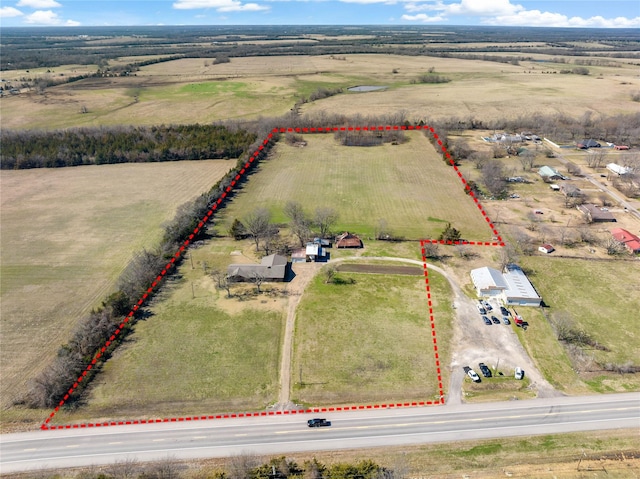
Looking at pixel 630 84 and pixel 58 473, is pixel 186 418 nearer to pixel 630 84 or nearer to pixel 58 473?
pixel 58 473

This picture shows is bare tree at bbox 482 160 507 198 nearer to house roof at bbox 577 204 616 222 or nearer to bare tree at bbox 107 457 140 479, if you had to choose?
house roof at bbox 577 204 616 222

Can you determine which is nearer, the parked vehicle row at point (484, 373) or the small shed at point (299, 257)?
the parked vehicle row at point (484, 373)

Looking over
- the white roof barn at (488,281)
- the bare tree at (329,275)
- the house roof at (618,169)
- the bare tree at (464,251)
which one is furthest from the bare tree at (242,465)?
the house roof at (618,169)

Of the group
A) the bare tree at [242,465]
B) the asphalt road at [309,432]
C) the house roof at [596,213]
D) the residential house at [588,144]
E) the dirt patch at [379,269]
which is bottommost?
the asphalt road at [309,432]

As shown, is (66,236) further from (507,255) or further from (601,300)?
(601,300)

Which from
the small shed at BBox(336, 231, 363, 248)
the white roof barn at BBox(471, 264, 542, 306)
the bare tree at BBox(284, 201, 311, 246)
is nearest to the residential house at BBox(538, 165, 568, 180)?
the white roof barn at BBox(471, 264, 542, 306)

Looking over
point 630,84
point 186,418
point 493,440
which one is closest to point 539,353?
point 493,440

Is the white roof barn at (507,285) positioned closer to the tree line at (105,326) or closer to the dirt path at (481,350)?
the dirt path at (481,350)

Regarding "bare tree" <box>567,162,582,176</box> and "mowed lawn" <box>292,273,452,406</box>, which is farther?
"bare tree" <box>567,162,582,176</box>
